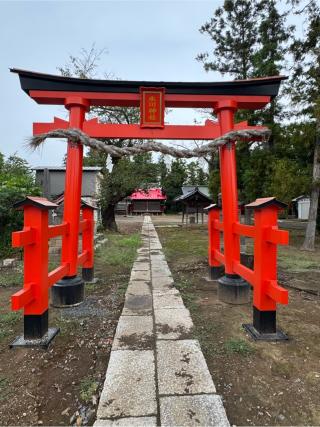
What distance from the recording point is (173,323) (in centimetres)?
320

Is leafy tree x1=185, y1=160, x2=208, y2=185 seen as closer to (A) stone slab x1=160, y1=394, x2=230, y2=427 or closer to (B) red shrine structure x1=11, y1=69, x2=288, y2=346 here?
(B) red shrine structure x1=11, y1=69, x2=288, y2=346

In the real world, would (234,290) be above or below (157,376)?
above

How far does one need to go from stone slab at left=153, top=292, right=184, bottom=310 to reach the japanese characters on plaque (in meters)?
2.67

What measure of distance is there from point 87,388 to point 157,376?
55 centimetres

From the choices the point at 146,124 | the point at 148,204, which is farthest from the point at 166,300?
the point at 148,204

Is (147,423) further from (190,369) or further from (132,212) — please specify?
(132,212)

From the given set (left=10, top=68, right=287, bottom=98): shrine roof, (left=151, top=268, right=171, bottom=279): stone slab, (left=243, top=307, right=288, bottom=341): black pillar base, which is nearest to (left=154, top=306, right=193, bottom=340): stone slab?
(left=243, top=307, right=288, bottom=341): black pillar base

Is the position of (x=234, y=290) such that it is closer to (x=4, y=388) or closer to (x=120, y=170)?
(x=4, y=388)

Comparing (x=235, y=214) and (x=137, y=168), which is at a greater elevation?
(x=137, y=168)

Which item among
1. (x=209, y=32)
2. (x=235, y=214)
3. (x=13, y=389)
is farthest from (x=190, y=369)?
Result: (x=209, y=32)

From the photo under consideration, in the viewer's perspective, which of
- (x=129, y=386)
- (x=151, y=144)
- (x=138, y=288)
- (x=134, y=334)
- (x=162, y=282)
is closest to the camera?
(x=129, y=386)

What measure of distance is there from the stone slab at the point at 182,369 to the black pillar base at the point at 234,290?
55.9 inches

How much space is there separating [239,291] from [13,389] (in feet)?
9.66

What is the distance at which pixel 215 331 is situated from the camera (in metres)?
3.06
